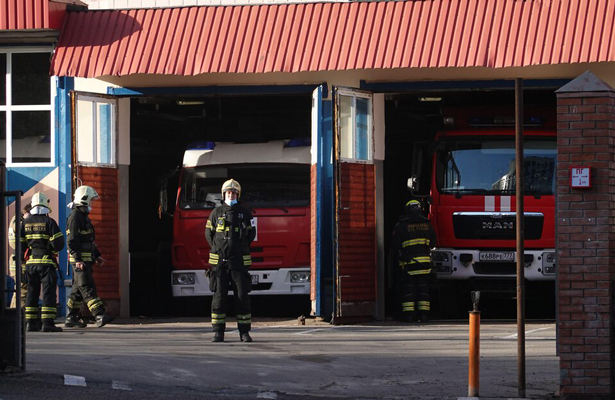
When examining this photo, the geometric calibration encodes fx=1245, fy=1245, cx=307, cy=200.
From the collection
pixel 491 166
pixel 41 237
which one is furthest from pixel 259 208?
pixel 41 237

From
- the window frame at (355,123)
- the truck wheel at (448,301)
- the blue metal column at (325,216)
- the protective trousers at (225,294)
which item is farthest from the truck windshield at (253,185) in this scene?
the protective trousers at (225,294)

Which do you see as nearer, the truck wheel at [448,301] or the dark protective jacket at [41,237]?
the dark protective jacket at [41,237]

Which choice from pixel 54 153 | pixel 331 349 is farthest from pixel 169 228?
pixel 331 349

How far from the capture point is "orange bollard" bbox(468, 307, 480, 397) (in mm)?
9766

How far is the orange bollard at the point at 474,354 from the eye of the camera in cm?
977

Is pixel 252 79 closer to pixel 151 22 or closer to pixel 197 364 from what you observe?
pixel 151 22

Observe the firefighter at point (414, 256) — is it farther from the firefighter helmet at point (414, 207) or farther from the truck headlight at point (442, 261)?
the truck headlight at point (442, 261)

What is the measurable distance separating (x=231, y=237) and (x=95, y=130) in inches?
167

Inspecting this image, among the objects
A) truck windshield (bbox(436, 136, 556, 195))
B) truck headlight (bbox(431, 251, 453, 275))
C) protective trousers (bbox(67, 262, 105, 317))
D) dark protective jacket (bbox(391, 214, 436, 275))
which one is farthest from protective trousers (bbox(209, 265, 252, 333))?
truck windshield (bbox(436, 136, 556, 195))

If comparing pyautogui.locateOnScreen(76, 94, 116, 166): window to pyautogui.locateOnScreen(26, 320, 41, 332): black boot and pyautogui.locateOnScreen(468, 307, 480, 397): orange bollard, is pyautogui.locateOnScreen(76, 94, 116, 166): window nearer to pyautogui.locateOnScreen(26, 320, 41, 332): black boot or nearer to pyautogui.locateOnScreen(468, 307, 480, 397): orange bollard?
pyautogui.locateOnScreen(26, 320, 41, 332): black boot

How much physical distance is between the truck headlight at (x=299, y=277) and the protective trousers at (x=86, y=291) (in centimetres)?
276

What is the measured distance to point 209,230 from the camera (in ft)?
45.8

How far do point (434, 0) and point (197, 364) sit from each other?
7.00 meters

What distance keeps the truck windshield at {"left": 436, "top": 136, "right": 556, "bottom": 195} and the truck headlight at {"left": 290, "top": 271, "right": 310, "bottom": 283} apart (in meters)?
2.24
